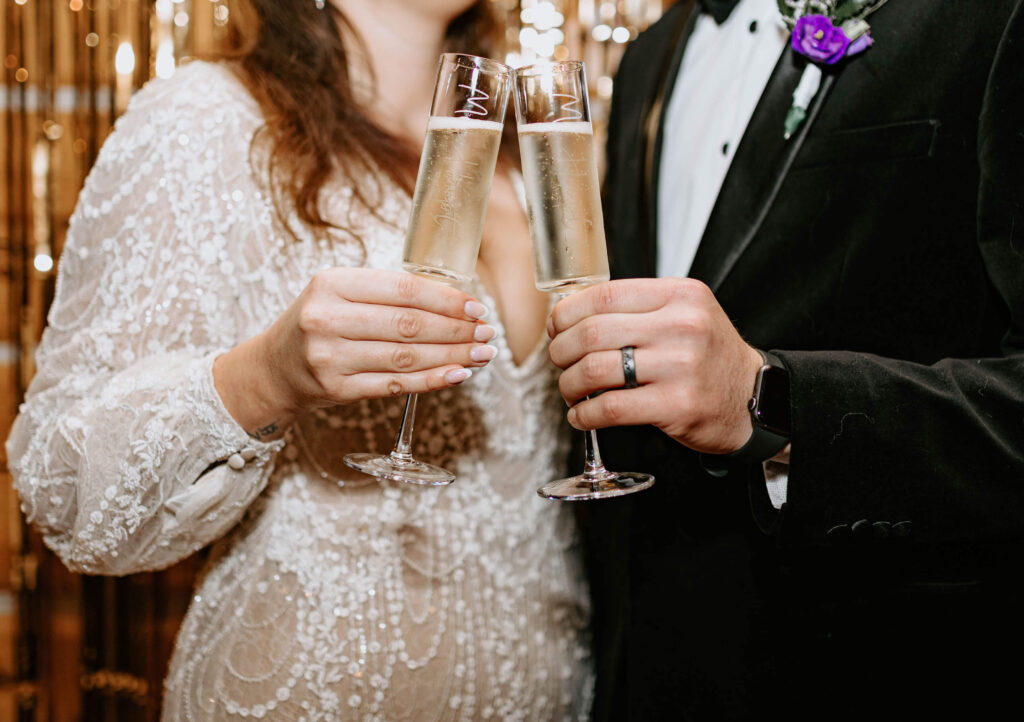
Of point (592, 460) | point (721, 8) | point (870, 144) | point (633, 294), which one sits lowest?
point (592, 460)

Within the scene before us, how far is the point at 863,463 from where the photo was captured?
1.21 metres

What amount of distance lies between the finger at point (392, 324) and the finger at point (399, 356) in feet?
0.04

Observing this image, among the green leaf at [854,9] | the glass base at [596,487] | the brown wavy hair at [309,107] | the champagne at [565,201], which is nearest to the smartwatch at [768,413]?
the glass base at [596,487]

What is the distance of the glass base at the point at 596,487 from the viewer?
1142 mm

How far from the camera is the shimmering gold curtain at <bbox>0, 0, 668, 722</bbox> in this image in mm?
2285

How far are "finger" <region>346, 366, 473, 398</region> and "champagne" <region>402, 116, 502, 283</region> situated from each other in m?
0.14

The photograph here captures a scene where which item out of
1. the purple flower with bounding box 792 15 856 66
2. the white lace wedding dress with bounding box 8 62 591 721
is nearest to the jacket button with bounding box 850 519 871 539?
the white lace wedding dress with bounding box 8 62 591 721

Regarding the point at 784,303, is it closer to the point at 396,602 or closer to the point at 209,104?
the point at 396,602

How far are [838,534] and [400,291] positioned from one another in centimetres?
72

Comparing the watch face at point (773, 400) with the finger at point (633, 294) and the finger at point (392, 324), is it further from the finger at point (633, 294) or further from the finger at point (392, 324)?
the finger at point (392, 324)

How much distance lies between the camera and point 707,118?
5.73 ft

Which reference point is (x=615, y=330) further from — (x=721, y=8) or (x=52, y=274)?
(x=52, y=274)

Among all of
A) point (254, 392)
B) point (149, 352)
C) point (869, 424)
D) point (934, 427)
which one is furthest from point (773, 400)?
point (149, 352)

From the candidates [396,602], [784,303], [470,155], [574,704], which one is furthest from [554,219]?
[574,704]
